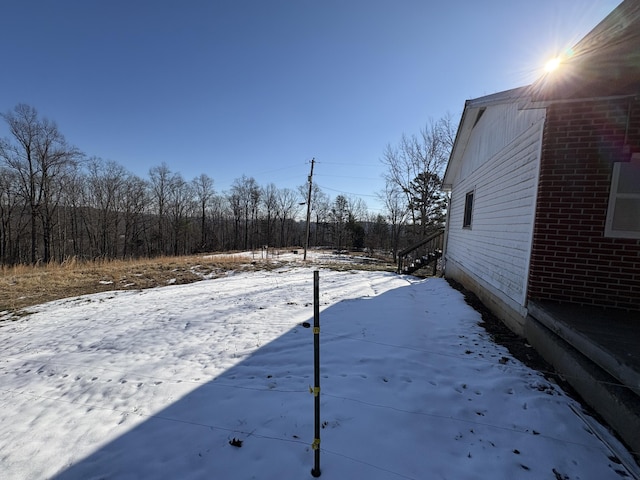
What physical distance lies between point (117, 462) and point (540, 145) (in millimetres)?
5530

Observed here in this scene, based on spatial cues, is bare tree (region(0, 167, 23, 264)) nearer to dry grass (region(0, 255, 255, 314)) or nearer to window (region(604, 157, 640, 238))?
dry grass (region(0, 255, 255, 314))

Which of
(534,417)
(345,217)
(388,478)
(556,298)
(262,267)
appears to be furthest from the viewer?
(345,217)

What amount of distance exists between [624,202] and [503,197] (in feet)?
5.86

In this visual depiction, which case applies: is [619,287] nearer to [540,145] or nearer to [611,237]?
[611,237]

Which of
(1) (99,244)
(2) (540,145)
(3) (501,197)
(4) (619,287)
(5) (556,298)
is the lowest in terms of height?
(1) (99,244)

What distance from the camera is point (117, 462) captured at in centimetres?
197

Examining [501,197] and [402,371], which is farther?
[501,197]

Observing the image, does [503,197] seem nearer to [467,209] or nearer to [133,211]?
[467,209]

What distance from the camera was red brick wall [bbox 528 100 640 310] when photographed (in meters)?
3.33

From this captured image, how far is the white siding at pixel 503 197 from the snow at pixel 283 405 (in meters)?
1.12

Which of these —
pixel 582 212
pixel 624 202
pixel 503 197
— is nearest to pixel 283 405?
pixel 582 212

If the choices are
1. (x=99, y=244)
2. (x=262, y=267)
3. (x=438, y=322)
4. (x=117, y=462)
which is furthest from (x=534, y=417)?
(x=99, y=244)

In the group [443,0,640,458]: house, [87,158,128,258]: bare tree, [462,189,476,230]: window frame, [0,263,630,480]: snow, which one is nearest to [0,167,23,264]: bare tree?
[87,158,128,258]: bare tree

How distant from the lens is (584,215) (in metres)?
3.47
